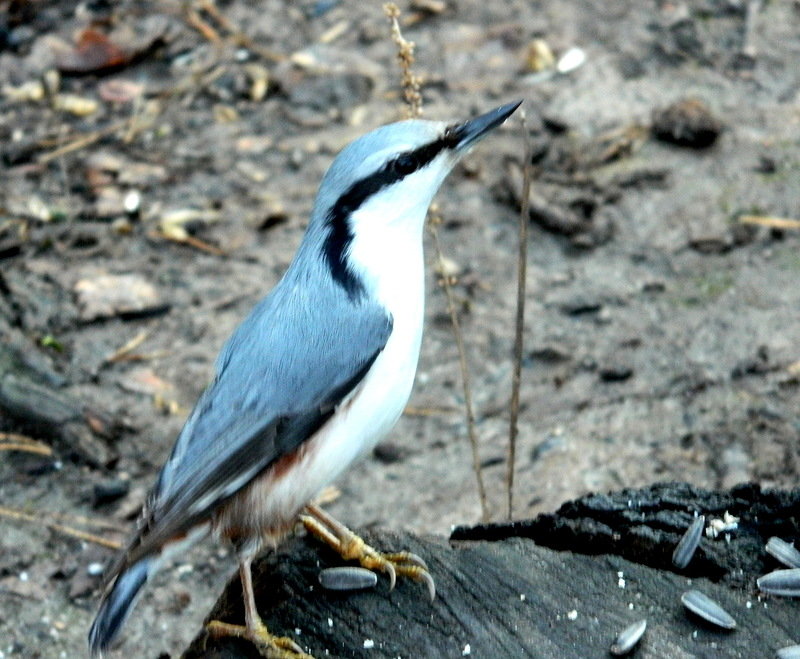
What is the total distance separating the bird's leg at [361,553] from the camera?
9.57ft

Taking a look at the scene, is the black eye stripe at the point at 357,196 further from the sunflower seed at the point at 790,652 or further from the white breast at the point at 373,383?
the sunflower seed at the point at 790,652

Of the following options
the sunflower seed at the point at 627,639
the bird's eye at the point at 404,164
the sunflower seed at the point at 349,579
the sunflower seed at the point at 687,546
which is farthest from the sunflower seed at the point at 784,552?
the bird's eye at the point at 404,164

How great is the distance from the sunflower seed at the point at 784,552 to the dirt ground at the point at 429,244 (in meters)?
1.46

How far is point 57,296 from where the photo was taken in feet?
17.9

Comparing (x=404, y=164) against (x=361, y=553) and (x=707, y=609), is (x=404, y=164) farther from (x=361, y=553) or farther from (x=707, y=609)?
(x=707, y=609)

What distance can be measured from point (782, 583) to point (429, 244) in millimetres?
3354

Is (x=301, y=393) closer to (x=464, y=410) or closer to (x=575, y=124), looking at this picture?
(x=464, y=410)

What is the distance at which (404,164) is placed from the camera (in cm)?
319

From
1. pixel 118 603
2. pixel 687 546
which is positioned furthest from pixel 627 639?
pixel 118 603

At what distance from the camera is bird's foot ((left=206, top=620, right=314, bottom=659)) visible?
2758mm

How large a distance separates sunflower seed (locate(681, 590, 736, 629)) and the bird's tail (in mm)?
1282

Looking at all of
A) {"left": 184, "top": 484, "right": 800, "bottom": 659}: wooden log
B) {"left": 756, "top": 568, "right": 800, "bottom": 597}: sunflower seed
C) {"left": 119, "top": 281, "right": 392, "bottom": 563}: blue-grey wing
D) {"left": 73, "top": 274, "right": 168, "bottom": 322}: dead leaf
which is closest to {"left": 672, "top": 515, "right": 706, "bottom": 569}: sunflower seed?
{"left": 184, "top": 484, "right": 800, "bottom": 659}: wooden log

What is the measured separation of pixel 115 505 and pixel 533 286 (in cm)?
210

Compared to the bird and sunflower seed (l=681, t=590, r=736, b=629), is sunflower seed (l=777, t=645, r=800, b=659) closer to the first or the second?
sunflower seed (l=681, t=590, r=736, b=629)
